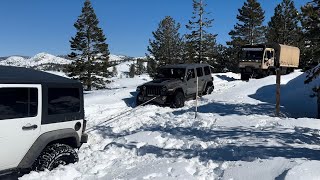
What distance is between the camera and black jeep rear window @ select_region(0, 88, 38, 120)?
19.4 feet

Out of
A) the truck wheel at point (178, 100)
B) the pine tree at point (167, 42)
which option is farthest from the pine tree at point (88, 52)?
the truck wheel at point (178, 100)

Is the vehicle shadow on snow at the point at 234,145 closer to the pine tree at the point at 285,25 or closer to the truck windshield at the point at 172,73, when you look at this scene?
the truck windshield at the point at 172,73

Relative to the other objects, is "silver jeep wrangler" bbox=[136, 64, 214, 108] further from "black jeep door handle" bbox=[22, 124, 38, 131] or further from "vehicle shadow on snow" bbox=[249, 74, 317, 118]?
"black jeep door handle" bbox=[22, 124, 38, 131]

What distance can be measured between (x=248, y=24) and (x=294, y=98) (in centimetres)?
3755

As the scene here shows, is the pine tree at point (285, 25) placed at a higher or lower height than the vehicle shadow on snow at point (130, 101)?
higher

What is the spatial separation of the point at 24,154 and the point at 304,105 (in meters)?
15.1

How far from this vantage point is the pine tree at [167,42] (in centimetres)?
5691

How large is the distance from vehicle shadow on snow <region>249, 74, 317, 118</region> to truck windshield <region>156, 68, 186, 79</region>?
4437 millimetres

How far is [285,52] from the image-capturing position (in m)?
34.5

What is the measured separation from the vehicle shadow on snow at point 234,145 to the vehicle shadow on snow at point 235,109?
3.60 metres

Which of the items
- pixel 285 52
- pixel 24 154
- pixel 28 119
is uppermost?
pixel 285 52

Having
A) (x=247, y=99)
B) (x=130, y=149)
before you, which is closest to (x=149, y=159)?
(x=130, y=149)

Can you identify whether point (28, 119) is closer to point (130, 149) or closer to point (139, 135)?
point (130, 149)

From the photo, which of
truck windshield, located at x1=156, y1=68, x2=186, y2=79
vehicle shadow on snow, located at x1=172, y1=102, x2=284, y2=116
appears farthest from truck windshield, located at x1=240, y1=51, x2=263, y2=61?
truck windshield, located at x1=156, y1=68, x2=186, y2=79
